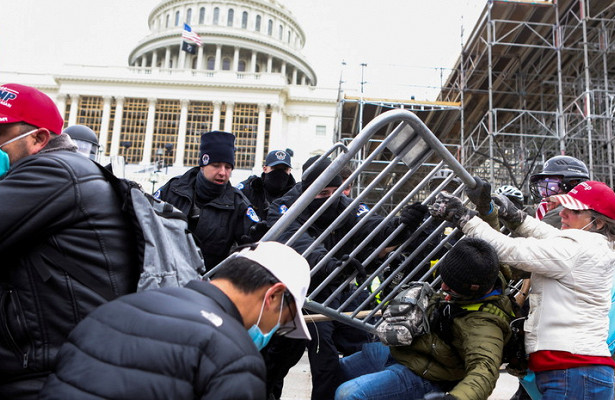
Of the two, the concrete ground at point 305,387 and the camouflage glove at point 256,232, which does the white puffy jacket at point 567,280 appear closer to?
the camouflage glove at point 256,232

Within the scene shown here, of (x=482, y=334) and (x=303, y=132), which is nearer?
(x=482, y=334)

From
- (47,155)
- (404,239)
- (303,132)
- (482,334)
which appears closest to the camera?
(47,155)

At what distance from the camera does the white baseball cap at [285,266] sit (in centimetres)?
160

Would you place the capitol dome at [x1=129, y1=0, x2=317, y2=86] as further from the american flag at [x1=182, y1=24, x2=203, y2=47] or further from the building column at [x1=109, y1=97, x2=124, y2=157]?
the building column at [x1=109, y1=97, x2=124, y2=157]

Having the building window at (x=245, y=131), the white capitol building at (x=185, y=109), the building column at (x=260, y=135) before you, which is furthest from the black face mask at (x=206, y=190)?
the building window at (x=245, y=131)

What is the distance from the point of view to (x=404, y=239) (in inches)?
107

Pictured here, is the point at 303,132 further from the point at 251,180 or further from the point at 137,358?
the point at 137,358

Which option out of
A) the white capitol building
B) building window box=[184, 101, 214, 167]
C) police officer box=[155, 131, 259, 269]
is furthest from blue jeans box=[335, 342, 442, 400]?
building window box=[184, 101, 214, 167]

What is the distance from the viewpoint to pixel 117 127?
5303 cm

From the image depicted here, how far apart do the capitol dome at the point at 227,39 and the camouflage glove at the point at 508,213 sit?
66092 mm

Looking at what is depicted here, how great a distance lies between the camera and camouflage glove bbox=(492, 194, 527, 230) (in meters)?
2.76

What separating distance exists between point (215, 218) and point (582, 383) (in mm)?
2639

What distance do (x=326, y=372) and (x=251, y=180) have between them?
2.39 meters

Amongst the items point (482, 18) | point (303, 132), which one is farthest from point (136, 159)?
point (482, 18)
